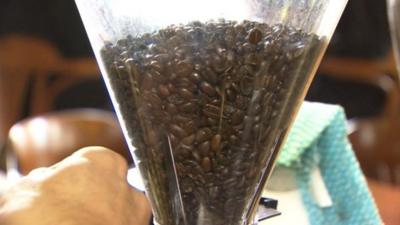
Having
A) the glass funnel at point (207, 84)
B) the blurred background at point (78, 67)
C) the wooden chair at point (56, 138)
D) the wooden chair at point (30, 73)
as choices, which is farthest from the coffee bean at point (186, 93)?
the wooden chair at point (30, 73)

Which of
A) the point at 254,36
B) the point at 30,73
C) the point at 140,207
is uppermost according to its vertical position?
the point at 254,36

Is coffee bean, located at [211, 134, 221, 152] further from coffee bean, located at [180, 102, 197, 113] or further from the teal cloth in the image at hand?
the teal cloth

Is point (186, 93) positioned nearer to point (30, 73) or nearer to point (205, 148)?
point (205, 148)

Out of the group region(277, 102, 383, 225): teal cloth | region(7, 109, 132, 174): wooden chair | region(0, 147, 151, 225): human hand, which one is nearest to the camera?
region(0, 147, 151, 225): human hand

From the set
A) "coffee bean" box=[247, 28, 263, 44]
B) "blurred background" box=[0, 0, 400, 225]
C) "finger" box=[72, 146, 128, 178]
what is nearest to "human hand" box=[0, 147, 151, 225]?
"finger" box=[72, 146, 128, 178]

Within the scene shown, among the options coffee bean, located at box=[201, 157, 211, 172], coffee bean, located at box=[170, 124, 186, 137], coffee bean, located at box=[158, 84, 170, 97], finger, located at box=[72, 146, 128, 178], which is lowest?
finger, located at box=[72, 146, 128, 178]

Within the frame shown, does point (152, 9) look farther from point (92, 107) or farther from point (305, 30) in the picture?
point (92, 107)

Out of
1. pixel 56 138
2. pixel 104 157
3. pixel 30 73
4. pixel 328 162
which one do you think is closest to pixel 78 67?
pixel 30 73

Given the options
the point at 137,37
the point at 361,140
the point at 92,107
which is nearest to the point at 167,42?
the point at 137,37
